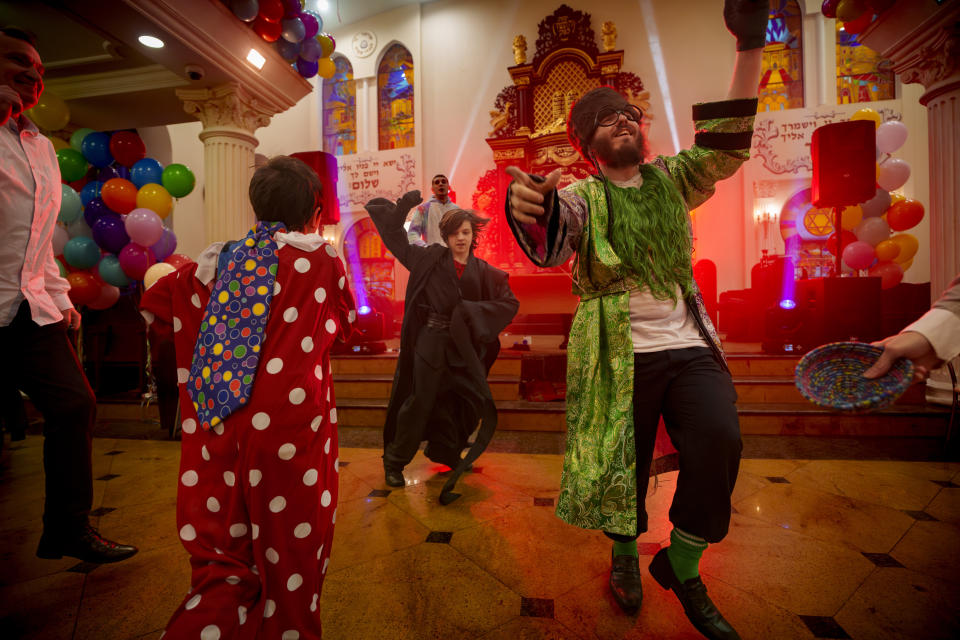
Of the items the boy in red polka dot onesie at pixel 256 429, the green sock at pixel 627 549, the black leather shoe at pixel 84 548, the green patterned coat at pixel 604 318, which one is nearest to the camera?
the boy in red polka dot onesie at pixel 256 429

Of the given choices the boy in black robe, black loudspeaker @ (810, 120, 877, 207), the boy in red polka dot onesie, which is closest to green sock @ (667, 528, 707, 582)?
the boy in red polka dot onesie

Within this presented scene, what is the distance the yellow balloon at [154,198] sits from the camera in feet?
15.1

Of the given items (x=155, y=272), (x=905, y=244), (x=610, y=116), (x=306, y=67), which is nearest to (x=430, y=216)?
(x=306, y=67)

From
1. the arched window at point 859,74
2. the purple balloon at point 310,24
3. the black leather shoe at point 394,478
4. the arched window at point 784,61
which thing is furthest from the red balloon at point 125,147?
the arched window at point 859,74

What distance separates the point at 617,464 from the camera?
1458 mm

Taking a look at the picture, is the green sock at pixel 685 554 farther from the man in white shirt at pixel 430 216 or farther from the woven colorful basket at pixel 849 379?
the man in white shirt at pixel 430 216

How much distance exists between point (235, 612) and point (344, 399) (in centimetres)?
393

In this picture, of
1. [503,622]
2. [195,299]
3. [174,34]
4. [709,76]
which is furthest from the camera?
[709,76]

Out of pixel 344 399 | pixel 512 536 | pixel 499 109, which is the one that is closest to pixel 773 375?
pixel 512 536

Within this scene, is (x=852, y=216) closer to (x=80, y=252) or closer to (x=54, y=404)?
(x=54, y=404)

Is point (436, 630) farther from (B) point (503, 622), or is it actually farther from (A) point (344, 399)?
(A) point (344, 399)

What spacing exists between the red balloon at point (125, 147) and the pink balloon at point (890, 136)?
8.86 metres

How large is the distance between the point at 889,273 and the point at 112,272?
9039mm

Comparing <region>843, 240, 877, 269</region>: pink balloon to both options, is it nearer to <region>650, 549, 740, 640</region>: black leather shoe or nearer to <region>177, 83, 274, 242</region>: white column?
<region>650, 549, 740, 640</region>: black leather shoe
